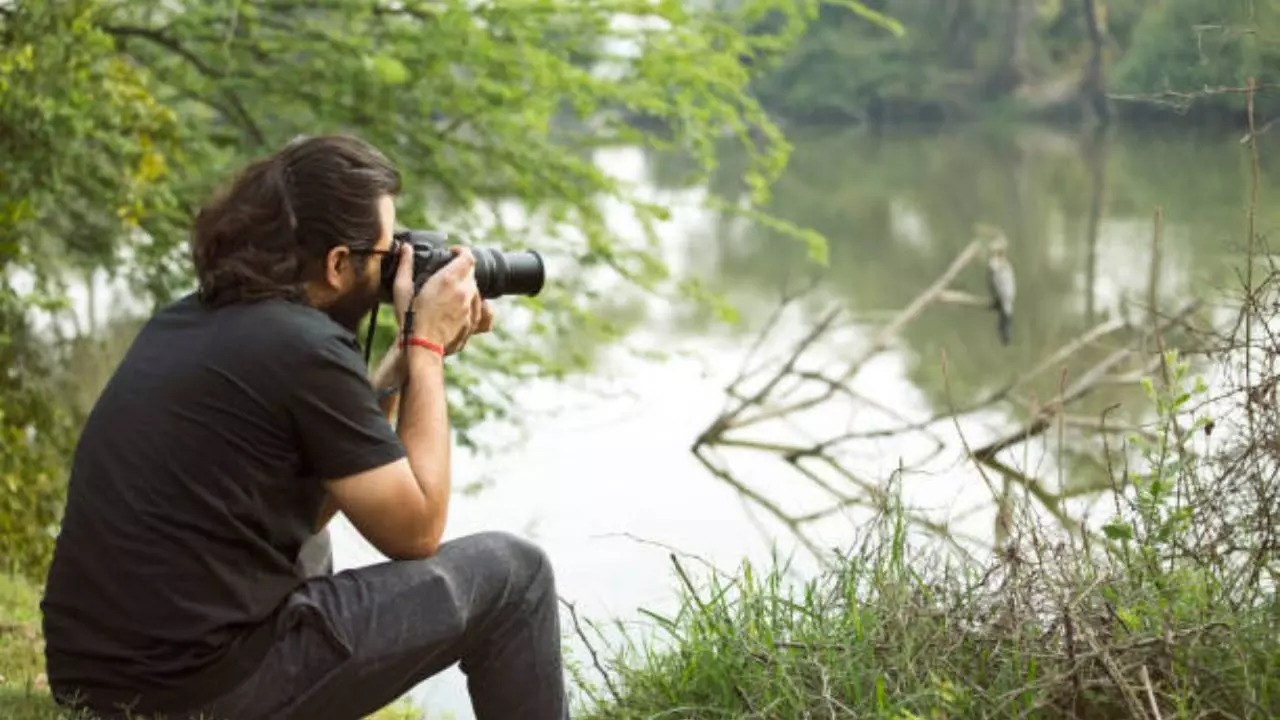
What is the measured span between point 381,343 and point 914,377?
163 inches

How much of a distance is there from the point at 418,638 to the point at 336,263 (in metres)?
0.55

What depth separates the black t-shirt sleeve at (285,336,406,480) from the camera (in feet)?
7.16

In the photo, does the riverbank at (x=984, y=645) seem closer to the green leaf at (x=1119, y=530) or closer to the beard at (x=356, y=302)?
the green leaf at (x=1119, y=530)

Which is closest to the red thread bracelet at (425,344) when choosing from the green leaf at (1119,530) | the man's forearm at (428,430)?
the man's forearm at (428,430)

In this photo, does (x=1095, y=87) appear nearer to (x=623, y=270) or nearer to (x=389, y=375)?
(x=623, y=270)

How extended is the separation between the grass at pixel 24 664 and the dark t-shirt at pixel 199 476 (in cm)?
19

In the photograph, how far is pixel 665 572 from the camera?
207 inches

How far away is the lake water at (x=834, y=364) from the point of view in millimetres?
5898

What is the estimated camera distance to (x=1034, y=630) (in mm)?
2492

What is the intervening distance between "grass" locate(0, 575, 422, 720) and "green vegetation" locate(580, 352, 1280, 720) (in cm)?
101

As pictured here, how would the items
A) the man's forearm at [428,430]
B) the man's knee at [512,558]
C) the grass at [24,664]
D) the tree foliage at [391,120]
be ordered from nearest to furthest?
1. the man's forearm at [428,430]
2. the man's knee at [512,558]
3. the grass at [24,664]
4. the tree foliage at [391,120]

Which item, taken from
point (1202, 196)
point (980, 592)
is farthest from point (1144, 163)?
point (980, 592)

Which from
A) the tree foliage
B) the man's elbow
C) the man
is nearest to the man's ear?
the man

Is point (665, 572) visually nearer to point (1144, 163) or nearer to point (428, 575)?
point (428, 575)
